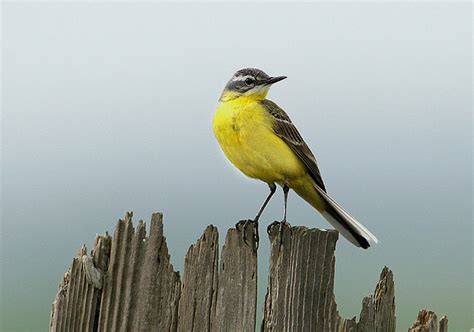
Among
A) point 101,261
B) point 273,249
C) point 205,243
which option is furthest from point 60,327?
point 273,249

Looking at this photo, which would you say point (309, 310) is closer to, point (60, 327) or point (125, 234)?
point (125, 234)

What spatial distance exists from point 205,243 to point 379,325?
0.85 m

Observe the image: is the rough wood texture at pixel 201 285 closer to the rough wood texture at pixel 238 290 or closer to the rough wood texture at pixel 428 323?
the rough wood texture at pixel 238 290

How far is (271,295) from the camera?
10.9ft

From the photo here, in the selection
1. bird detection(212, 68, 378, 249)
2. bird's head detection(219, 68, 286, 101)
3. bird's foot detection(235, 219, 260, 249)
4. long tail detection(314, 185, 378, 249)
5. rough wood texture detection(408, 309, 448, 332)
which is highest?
bird's head detection(219, 68, 286, 101)

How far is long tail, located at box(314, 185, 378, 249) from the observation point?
4.61m

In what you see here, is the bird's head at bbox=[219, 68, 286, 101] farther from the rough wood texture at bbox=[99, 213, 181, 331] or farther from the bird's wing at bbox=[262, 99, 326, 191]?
the rough wood texture at bbox=[99, 213, 181, 331]

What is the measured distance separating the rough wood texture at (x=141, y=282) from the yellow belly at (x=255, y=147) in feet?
7.07

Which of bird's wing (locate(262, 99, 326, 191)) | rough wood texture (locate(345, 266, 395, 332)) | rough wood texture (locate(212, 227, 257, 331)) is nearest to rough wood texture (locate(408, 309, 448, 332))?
rough wood texture (locate(345, 266, 395, 332))

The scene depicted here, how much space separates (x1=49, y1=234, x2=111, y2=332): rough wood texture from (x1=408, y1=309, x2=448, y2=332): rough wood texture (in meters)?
1.44

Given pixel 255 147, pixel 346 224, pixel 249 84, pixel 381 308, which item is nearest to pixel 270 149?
pixel 255 147

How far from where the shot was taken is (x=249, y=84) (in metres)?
6.25

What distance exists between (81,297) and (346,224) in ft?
6.48

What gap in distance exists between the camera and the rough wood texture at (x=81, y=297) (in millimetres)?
3506
